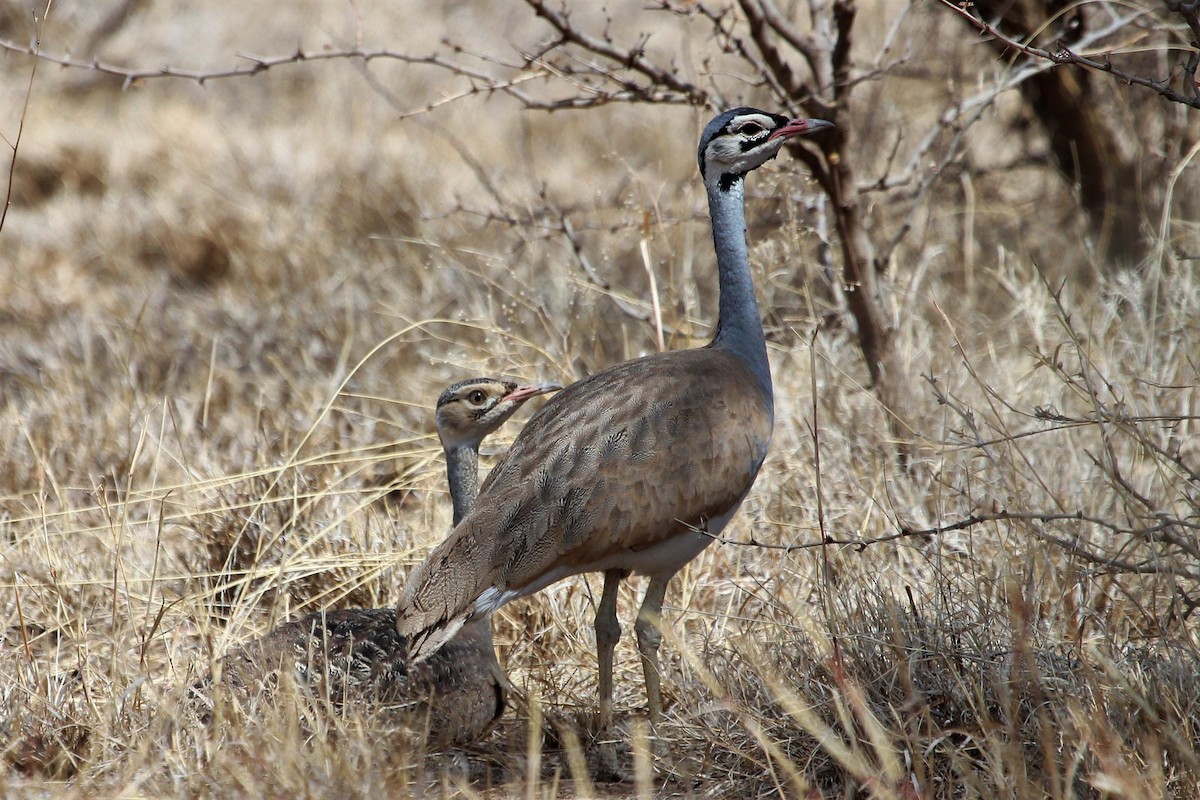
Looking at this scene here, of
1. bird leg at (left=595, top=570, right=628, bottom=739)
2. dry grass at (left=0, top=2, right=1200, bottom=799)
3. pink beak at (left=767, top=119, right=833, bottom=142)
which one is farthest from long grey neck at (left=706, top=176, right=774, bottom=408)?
bird leg at (left=595, top=570, right=628, bottom=739)

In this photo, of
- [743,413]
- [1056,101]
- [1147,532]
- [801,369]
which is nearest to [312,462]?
[743,413]

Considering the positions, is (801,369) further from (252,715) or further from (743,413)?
(252,715)

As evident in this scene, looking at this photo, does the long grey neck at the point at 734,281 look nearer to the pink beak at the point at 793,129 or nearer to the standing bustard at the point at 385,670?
the pink beak at the point at 793,129

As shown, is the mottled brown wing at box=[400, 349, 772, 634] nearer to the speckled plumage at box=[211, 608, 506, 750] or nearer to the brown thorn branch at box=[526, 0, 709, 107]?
the speckled plumage at box=[211, 608, 506, 750]

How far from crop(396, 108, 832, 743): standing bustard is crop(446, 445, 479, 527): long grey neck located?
1.42ft

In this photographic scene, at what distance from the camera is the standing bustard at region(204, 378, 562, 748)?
150 inches

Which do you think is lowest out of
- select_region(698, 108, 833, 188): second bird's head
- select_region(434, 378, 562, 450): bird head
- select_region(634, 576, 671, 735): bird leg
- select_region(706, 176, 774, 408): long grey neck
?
select_region(634, 576, 671, 735): bird leg

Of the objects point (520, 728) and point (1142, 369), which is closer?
point (520, 728)

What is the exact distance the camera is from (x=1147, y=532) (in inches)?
125

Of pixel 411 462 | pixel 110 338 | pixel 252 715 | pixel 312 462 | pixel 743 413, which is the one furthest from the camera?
pixel 110 338

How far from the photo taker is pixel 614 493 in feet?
12.5

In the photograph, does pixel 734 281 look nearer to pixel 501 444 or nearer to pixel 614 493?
pixel 614 493

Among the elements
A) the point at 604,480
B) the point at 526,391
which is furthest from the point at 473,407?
the point at 604,480

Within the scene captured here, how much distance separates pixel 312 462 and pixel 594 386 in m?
1.43
